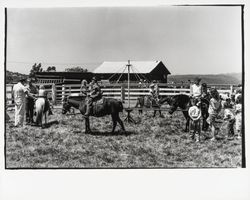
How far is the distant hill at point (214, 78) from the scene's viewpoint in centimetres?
540

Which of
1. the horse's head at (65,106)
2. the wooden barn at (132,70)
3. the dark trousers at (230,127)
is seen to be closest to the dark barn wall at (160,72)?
the wooden barn at (132,70)

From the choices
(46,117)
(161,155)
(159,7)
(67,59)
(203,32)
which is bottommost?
(161,155)

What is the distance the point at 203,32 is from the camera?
5.50 metres

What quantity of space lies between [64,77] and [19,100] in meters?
0.79

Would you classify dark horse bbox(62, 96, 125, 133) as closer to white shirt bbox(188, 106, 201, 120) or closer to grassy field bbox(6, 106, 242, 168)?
grassy field bbox(6, 106, 242, 168)

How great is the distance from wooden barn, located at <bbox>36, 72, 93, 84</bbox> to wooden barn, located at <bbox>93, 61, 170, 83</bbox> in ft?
0.56

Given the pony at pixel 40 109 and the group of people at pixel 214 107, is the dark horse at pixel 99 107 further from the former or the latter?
the group of people at pixel 214 107

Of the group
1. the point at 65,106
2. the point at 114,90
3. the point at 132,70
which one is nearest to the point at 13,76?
the point at 65,106

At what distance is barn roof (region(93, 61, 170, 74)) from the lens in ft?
18.1

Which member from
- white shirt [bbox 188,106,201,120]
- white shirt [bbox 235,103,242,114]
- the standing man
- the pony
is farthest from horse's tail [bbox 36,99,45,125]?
white shirt [bbox 235,103,242,114]

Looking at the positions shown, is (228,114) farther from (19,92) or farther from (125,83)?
(19,92)

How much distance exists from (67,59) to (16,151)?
1.57 metres
